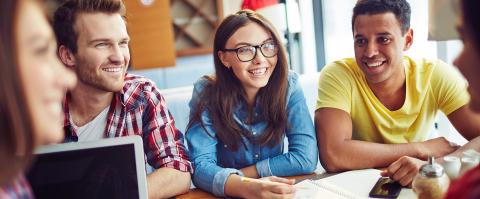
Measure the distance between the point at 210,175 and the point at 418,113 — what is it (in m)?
0.66

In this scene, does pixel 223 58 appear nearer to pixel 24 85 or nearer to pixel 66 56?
pixel 66 56

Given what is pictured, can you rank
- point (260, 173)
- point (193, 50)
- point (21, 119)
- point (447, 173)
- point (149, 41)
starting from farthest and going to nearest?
point (193, 50) < point (149, 41) < point (260, 173) < point (447, 173) < point (21, 119)

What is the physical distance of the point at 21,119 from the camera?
16.7 inches

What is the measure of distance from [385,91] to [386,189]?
491 mm

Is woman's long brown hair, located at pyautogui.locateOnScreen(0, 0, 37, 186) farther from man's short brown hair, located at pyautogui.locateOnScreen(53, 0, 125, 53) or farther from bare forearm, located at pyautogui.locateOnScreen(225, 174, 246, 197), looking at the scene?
man's short brown hair, located at pyautogui.locateOnScreen(53, 0, 125, 53)

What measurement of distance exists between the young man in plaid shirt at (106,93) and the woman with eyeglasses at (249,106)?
12cm

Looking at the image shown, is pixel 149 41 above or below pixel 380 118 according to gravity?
above

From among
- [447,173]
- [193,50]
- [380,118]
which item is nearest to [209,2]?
[193,50]

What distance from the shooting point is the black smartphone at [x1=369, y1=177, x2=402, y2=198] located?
1007 mm

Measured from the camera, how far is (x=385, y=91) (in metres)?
1.46

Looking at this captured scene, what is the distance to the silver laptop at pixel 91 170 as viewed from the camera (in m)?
0.85

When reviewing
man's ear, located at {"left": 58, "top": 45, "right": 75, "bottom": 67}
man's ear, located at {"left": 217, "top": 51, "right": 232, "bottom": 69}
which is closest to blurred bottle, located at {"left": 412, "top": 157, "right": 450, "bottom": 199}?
man's ear, located at {"left": 217, "top": 51, "right": 232, "bottom": 69}

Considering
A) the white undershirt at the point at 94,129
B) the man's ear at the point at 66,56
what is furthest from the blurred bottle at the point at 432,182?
the man's ear at the point at 66,56

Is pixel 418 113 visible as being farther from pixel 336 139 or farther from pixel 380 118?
pixel 336 139
